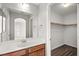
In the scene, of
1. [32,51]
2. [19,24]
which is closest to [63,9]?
[19,24]

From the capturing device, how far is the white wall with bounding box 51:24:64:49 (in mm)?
1329

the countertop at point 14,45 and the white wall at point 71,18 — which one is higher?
the white wall at point 71,18

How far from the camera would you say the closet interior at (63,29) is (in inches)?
51.4

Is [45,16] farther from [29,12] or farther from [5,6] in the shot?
[5,6]

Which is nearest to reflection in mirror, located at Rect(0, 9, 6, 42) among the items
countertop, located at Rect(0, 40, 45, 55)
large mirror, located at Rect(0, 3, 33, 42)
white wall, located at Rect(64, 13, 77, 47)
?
large mirror, located at Rect(0, 3, 33, 42)

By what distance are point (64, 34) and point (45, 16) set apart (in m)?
0.45

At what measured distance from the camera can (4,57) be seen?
1097 millimetres


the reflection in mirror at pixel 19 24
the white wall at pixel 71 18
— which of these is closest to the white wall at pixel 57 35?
the white wall at pixel 71 18

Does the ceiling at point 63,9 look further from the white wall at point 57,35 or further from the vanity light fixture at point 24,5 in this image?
the vanity light fixture at point 24,5

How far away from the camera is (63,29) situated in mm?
1348

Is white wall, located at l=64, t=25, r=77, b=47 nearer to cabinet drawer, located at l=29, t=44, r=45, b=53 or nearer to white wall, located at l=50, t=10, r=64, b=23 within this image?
white wall, located at l=50, t=10, r=64, b=23

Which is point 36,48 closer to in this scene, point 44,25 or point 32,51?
point 32,51

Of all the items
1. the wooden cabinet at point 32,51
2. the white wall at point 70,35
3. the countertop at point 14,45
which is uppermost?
the white wall at point 70,35

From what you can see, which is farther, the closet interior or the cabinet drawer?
the cabinet drawer
